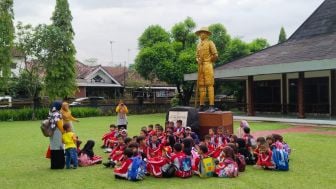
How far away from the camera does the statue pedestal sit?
10844 mm

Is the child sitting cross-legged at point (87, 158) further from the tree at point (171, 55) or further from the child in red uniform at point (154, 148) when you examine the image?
the tree at point (171, 55)

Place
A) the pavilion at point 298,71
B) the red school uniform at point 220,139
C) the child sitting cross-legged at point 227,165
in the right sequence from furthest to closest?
the pavilion at point 298,71, the red school uniform at point 220,139, the child sitting cross-legged at point 227,165

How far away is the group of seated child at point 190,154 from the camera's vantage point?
7.66 metres

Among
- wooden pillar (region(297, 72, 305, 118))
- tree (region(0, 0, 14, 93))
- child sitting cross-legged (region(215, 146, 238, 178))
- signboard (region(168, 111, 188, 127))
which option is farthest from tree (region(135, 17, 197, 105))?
child sitting cross-legged (region(215, 146, 238, 178))

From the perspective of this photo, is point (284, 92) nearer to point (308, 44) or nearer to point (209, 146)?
point (308, 44)

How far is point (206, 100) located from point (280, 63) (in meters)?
7.46

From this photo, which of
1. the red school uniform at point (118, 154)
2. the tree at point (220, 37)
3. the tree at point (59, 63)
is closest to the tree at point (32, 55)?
the tree at point (59, 63)

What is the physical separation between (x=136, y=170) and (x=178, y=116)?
12.7ft

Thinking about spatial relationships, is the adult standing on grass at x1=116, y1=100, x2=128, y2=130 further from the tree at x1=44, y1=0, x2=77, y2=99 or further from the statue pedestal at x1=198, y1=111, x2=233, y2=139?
the tree at x1=44, y1=0, x2=77, y2=99

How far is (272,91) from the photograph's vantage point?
24531 millimetres

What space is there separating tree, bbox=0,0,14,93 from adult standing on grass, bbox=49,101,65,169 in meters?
17.7

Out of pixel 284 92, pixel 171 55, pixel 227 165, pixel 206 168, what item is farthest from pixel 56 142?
pixel 171 55

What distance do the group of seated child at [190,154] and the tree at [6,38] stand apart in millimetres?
17940

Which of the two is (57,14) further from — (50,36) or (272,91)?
(272,91)
